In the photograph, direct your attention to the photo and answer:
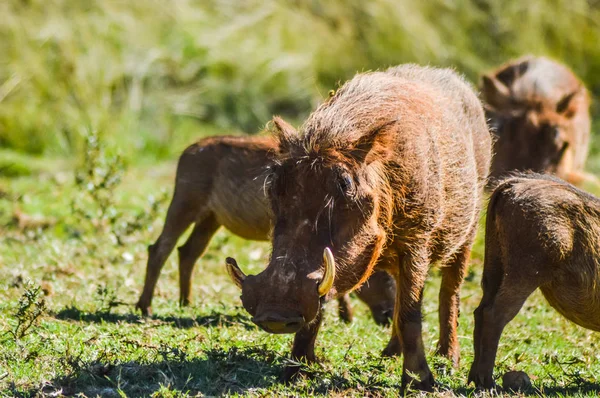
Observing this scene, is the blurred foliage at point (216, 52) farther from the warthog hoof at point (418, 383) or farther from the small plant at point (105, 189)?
the warthog hoof at point (418, 383)

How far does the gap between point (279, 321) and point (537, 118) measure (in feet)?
17.4

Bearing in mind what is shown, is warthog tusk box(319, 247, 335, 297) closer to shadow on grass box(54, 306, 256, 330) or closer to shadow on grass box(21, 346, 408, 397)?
shadow on grass box(21, 346, 408, 397)

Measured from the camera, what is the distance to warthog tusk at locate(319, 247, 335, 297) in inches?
144

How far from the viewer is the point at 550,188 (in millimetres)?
4375

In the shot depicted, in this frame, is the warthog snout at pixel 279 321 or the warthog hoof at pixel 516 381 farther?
the warthog hoof at pixel 516 381

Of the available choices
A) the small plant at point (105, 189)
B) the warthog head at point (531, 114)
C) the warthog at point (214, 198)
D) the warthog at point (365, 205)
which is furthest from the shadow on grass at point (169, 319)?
the warthog head at point (531, 114)

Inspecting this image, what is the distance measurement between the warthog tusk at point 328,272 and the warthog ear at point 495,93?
538 centimetres

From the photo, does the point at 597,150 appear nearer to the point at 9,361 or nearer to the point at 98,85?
the point at 98,85

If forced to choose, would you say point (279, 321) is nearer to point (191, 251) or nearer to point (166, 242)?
point (166, 242)

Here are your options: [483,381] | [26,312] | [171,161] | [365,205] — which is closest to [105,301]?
[26,312]

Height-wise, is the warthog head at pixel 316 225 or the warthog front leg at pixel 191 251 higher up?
the warthog head at pixel 316 225

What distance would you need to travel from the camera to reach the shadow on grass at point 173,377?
397 cm

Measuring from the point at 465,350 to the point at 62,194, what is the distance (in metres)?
5.32

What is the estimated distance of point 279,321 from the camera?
3.58m
